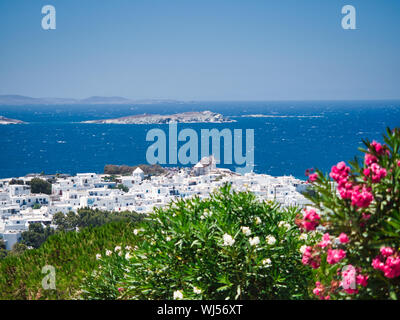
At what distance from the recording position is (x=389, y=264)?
2393 millimetres

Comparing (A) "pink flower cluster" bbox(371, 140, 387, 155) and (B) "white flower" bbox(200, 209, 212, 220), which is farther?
(B) "white flower" bbox(200, 209, 212, 220)

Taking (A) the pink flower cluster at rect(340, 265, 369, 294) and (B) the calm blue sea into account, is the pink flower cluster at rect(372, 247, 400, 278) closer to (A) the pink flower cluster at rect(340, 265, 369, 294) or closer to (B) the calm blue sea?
(A) the pink flower cluster at rect(340, 265, 369, 294)

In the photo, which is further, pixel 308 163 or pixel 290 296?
pixel 308 163

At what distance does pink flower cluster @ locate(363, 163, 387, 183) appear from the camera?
2609 mm

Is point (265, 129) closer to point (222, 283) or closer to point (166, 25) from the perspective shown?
point (166, 25)

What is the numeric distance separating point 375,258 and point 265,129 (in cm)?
9403

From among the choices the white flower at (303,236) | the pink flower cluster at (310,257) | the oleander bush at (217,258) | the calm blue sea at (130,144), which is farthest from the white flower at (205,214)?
the calm blue sea at (130,144)

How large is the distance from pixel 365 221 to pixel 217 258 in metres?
1.19

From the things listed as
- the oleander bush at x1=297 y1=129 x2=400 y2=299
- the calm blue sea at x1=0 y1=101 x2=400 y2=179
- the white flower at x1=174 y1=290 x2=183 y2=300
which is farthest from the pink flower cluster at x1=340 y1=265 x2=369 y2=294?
the calm blue sea at x1=0 y1=101 x2=400 y2=179

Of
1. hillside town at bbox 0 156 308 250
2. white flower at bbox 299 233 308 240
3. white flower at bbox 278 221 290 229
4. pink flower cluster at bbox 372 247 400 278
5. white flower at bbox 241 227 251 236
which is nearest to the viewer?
pink flower cluster at bbox 372 247 400 278

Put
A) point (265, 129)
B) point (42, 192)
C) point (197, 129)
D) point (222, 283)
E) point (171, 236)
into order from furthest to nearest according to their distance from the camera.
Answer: point (265, 129) < point (197, 129) < point (42, 192) < point (171, 236) < point (222, 283)

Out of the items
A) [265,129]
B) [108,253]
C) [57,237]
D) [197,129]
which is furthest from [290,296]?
[265,129]

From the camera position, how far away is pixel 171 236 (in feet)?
12.1

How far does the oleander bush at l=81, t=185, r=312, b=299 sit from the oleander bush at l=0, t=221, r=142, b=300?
1.55ft
